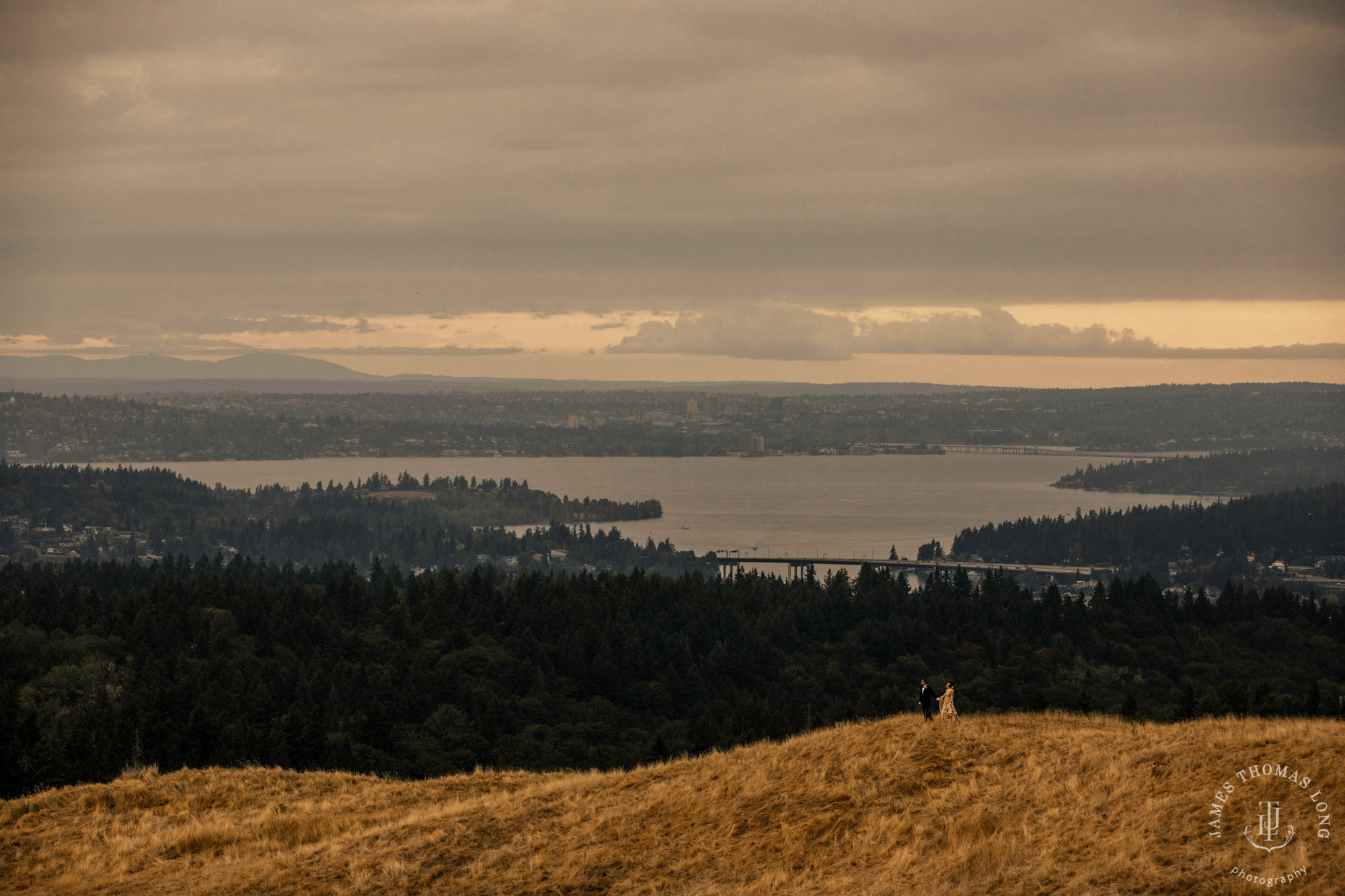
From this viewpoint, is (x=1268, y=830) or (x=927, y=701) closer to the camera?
(x=1268, y=830)

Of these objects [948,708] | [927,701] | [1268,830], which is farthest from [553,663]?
[1268,830]

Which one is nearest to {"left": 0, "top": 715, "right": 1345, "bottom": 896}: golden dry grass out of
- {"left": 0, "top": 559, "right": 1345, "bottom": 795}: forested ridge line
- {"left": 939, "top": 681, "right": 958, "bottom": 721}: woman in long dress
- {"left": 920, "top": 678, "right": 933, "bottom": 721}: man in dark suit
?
{"left": 920, "top": 678, "right": 933, "bottom": 721}: man in dark suit

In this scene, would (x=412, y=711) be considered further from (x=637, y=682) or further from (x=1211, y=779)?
(x=1211, y=779)

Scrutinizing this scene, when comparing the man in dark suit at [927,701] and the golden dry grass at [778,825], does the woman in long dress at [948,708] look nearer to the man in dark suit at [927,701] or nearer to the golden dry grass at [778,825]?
the man in dark suit at [927,701]

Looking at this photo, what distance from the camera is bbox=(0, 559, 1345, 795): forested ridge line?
259 ft

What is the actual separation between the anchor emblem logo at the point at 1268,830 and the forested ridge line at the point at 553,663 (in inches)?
1929

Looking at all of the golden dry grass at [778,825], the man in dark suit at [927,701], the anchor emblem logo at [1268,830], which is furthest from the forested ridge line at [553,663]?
the anchor emblem logo at [1268,830]

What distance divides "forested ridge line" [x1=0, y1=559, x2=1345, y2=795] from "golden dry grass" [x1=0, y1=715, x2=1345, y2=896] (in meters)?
29.5

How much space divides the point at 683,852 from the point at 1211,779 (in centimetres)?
1064

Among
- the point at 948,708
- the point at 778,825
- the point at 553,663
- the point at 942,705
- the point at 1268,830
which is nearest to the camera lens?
the point at 1268,830

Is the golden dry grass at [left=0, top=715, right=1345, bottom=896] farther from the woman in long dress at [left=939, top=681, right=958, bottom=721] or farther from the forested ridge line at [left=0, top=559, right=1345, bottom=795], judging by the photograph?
the forested ridge line at [left=0, top=559, right=1345, bottom=795]

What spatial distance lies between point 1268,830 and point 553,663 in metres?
104

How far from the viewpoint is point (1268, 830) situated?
21.1m

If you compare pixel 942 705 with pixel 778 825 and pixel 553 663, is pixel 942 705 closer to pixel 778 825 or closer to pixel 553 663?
pixel 778 825
